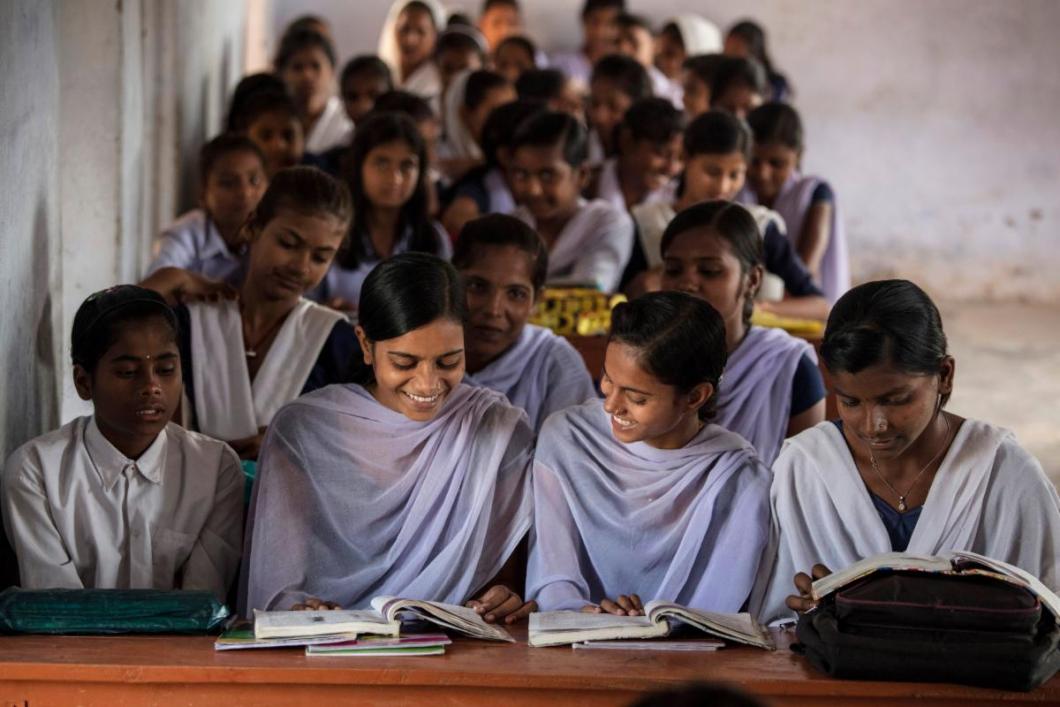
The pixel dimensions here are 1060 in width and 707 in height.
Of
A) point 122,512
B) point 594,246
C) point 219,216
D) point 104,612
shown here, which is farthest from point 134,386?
point 594,246

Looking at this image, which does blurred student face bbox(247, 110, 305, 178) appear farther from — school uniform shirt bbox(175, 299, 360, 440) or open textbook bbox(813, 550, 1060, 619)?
open textbook bbox(813, 550, 1060, 619)

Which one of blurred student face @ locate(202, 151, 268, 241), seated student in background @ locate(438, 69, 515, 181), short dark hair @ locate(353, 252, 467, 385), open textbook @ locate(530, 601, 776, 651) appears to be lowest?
open textbook @ locate(530, 601, 776, 651)

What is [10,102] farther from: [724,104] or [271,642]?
[724,104]

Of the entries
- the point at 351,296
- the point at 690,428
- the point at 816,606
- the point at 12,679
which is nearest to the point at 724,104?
the point at 351,296

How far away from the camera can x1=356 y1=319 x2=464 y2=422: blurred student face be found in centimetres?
394

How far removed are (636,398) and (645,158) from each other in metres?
3.92

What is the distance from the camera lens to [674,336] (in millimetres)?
3848

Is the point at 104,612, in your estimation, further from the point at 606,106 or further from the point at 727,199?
the point at 606,106

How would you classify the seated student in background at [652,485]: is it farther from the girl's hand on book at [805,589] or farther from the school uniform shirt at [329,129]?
the school uniform shirt at [329,129]

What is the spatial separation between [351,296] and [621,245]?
113 centimetres

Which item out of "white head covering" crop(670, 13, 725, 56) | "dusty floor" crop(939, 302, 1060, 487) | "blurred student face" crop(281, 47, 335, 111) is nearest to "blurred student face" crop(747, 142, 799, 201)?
"dusty floor" crop(939, 302, 1060, 487)

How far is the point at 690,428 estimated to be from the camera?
3975 mm

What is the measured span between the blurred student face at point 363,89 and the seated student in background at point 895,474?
18.8 feet

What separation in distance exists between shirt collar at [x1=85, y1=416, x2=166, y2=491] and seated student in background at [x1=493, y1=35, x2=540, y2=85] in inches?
274
